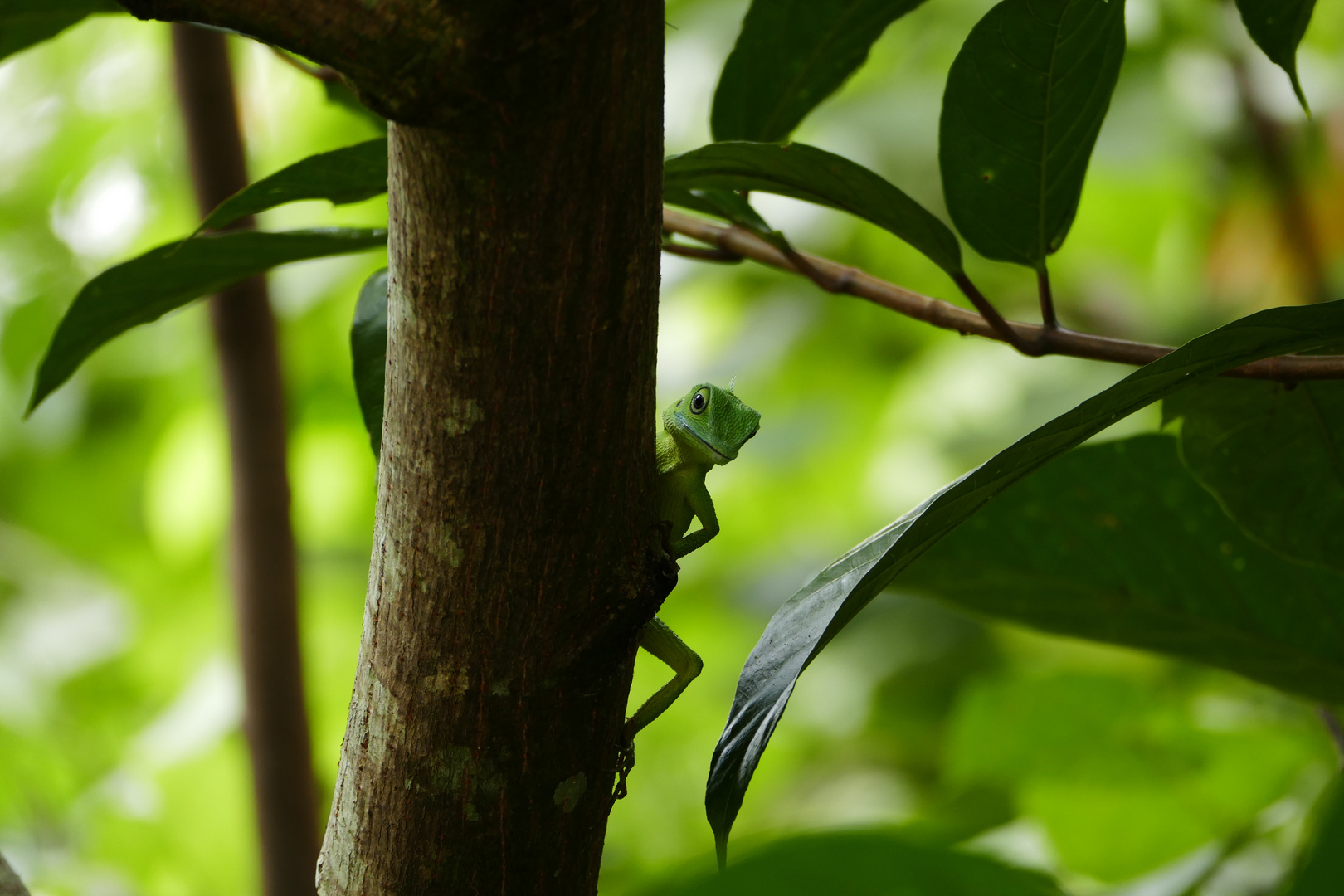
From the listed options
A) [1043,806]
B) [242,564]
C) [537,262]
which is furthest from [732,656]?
[537,262]

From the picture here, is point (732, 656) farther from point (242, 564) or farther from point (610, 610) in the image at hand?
point (610, 610)

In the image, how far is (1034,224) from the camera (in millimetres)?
871

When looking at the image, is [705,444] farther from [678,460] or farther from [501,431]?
[501,431]

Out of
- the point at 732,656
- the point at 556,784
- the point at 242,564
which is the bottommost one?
the point at 732,656

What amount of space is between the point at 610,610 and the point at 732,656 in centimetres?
214

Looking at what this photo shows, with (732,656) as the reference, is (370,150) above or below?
above

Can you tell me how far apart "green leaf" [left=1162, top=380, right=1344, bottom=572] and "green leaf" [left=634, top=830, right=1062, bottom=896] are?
0.50 metres

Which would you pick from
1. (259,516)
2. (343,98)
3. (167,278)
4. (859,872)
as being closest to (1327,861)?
(859,872)

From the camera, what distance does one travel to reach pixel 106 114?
299 centimetres

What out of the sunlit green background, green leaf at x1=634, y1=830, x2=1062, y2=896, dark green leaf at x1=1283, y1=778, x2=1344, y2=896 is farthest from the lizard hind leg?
the sunlit green background

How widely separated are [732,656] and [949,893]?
7.50ft

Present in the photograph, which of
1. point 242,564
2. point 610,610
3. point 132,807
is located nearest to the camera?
point 610,610

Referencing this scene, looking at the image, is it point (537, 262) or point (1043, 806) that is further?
point (1043, 806)

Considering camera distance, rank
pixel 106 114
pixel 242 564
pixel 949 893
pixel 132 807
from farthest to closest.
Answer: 1. pixel 106 114
2. pixel 132 807
3. pixel 242 564
4. pixel 949 893
